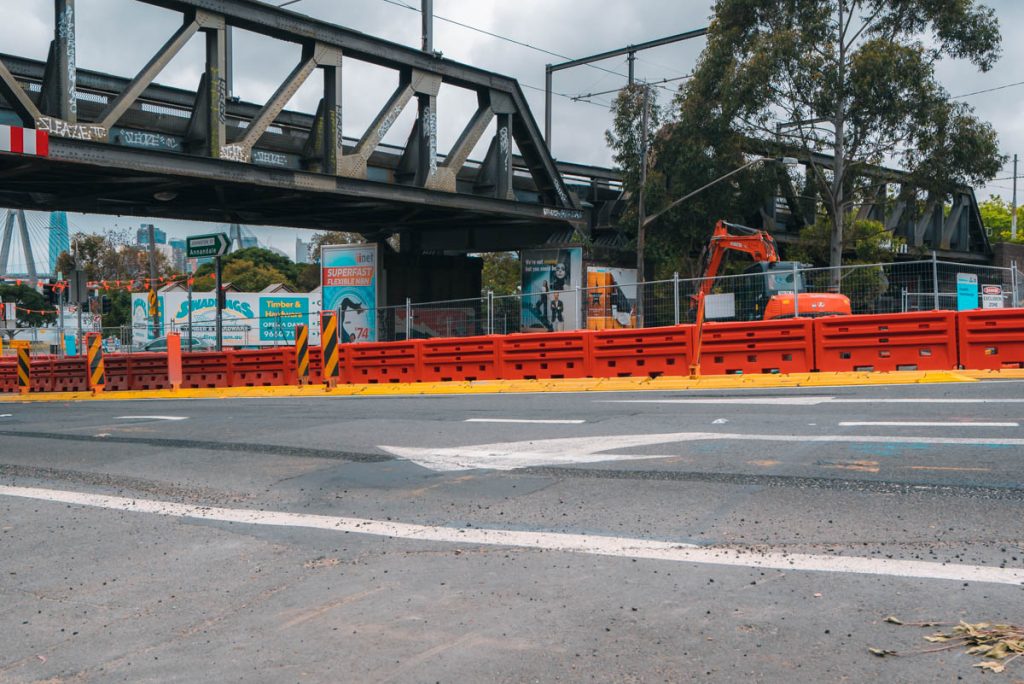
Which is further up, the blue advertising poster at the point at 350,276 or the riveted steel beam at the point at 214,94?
the riveted steel beam at the point at 214,94

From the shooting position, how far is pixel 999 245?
59469 millimetres

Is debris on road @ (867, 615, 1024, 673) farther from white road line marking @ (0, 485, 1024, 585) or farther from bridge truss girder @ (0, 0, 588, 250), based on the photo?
bridge truss girder @ (0, 0, 588, 250)

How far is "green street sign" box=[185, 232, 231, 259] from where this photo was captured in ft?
72.7

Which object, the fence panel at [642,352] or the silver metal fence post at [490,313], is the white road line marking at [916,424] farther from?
the silver metal fence post at [490,313]

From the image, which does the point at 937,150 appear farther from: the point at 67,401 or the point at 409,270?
the point at 67,401

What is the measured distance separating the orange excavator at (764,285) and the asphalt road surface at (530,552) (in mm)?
12962

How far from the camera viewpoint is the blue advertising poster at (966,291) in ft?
76.5

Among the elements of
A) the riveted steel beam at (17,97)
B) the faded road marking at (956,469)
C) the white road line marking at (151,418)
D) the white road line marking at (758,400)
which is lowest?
the white road line marking at (151,418)

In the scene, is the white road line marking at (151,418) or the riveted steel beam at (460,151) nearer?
the white road line marking at (151,418)

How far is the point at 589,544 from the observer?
18.8 feet

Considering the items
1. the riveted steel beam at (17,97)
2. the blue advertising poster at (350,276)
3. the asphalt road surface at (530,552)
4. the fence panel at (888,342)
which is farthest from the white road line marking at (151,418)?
the blue advertising poster at (350,276)

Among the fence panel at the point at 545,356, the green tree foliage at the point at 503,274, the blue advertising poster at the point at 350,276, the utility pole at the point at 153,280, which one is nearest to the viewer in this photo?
the fence panel at the point at 545,356

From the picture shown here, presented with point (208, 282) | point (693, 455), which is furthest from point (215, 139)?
point (208, 282)

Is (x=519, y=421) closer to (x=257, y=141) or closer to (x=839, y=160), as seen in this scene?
(x=257, y=141)
